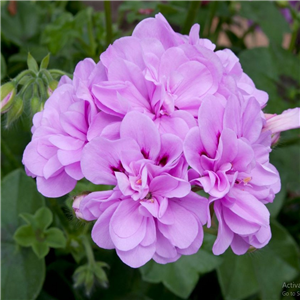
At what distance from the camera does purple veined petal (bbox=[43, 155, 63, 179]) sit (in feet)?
2.09

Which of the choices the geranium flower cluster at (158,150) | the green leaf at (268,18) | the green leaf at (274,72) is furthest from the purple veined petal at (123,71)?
the green leaf at (268,18)

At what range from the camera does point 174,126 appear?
61 centimetres

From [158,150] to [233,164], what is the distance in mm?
106

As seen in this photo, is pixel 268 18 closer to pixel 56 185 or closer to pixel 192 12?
pixel 192 12

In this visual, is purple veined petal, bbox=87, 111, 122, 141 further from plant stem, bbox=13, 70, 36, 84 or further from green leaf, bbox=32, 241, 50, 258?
green leaf, bbox=32, 241, 50, 258

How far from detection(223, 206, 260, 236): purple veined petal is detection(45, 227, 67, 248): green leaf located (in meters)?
0.46

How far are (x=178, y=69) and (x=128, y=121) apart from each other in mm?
118

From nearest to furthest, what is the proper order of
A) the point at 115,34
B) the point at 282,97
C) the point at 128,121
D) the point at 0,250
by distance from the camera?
the point at 128,121 < the point at 0,250 < the point at 115,34 < the point at 282,97

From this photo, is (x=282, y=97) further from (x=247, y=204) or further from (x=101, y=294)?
(x=247, y=204)

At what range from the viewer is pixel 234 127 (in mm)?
616

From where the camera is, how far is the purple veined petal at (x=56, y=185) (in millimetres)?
654

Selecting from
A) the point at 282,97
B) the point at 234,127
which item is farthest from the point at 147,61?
the point at 282,97

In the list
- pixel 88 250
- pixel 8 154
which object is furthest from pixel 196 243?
pixel 8 154

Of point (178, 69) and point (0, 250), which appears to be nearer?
point (178, 69)
